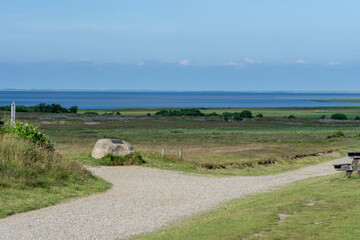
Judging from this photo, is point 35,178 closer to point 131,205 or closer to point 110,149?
point 131,205

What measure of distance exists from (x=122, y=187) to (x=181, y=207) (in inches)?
181

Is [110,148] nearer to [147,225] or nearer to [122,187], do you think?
[122,187]

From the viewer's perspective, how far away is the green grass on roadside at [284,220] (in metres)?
9.24

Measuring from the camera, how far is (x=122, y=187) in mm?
18422

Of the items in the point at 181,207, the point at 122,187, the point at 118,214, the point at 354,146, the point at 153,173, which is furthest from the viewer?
the point at 354,146

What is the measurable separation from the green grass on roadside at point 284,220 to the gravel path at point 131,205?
36.7 inches

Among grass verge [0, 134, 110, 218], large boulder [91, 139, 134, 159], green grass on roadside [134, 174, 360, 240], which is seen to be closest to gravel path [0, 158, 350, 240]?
grass verge [0, 134, 110, 218]

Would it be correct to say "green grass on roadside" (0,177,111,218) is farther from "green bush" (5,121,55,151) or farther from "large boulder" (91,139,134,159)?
"large boulder" (91,139,134,159)

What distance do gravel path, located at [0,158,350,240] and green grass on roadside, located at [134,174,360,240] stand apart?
3.06 feet

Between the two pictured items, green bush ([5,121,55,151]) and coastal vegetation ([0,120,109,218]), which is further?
green bush ([5,121,55,151])

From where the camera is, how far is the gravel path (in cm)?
1094

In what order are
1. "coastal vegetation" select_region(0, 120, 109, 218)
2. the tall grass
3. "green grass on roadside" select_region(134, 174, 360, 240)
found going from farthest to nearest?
1. the tall grass
2. "coastal vegetation" select_region(0, 120, 109, 218)
3. "green grass on roadside" select_region(134, 174, 360, 240)

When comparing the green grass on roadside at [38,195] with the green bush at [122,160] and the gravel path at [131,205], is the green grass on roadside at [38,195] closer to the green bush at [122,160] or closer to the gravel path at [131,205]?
the gravel path at [131,205]

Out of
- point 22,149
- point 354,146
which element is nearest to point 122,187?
point 22,149
